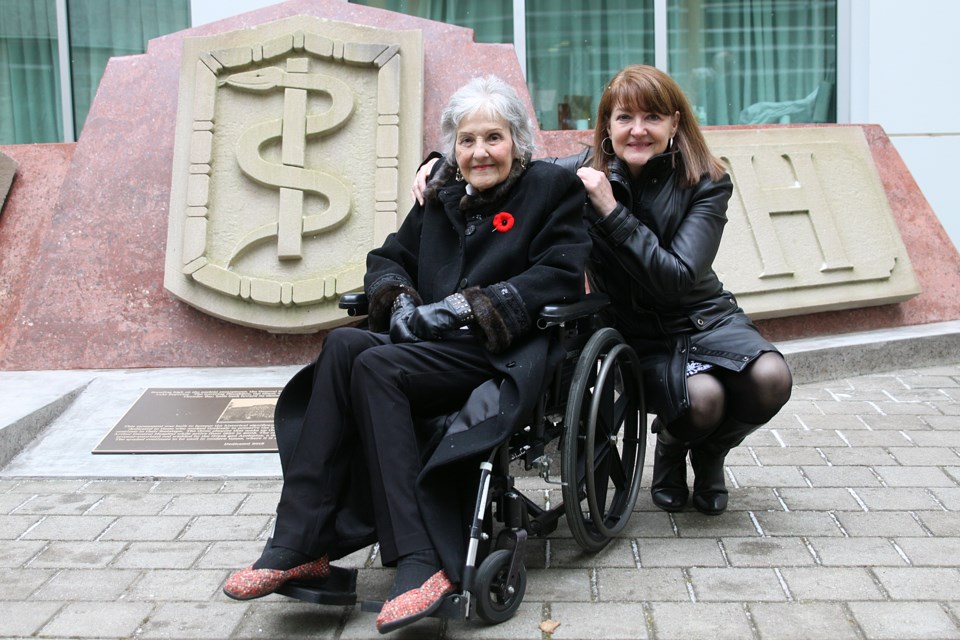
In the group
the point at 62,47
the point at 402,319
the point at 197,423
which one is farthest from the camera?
the point at 62,47

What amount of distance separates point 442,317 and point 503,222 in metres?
0.37

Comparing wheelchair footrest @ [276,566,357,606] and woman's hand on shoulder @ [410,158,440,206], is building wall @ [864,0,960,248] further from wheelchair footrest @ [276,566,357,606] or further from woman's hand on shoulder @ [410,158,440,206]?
wheelchair footrest @ [276,566,357,606]

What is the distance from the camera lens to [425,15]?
777 cm

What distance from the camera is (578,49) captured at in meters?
7.82

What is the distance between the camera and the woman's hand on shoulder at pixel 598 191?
3107mm

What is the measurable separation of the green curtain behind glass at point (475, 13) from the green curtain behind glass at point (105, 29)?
56.3 inches

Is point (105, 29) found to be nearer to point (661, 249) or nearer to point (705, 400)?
point (661, 249)

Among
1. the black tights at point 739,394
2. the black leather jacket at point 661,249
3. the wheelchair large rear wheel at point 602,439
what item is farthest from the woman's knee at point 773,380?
the wheelchair large rear wheel at point 602,439

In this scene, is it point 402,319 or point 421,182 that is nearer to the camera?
point 402,319

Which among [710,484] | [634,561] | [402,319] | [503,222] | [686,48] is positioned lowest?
[634,561]

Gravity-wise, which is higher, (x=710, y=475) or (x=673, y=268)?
(x=673, y=268)

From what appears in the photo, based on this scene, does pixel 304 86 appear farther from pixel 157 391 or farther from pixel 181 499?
pixel 181 499

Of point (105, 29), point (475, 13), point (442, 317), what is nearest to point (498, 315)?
point (442, 317)

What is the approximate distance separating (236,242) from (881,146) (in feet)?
12.2
